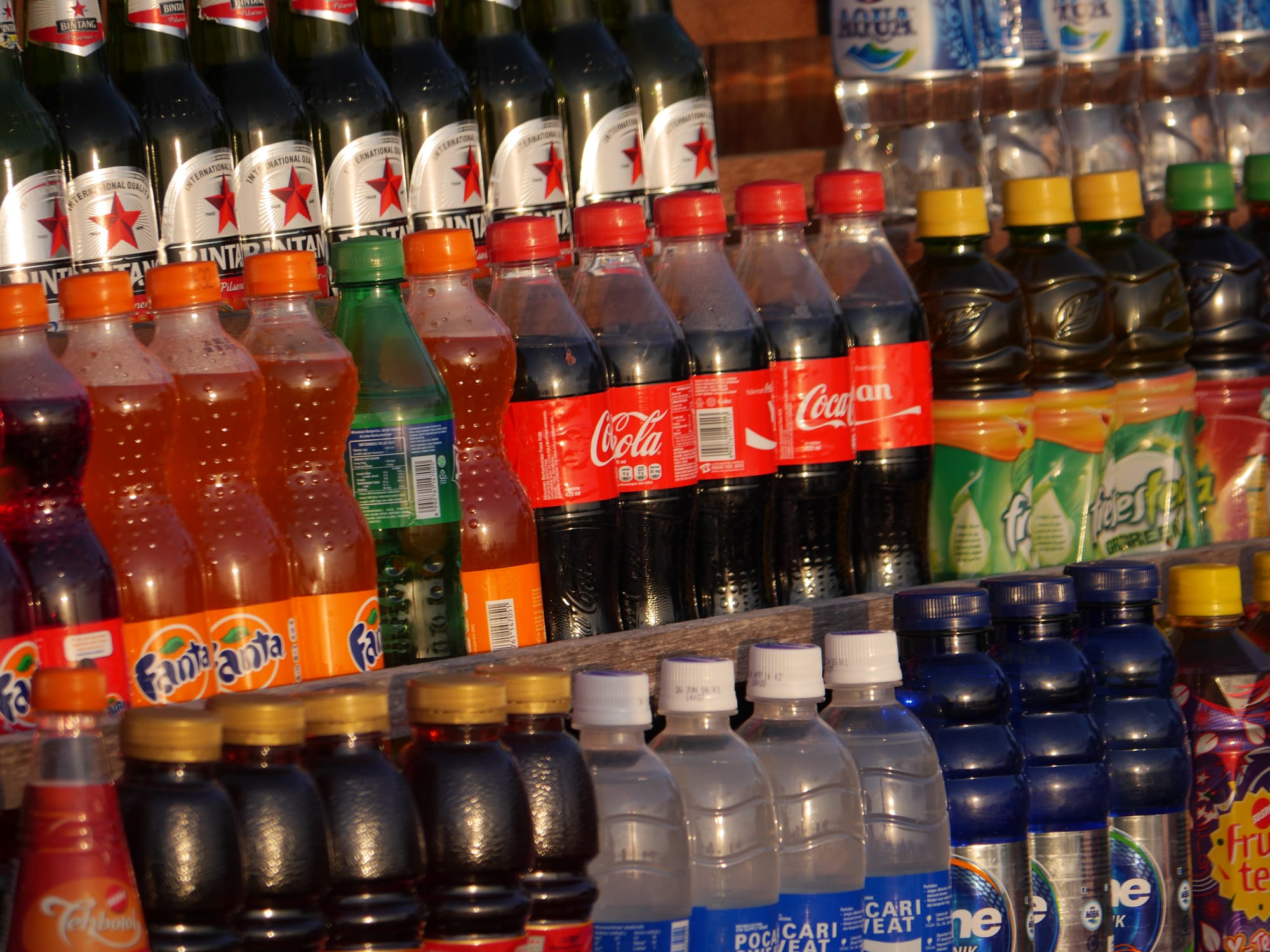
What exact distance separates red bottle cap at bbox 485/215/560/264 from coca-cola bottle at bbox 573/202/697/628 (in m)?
0.05

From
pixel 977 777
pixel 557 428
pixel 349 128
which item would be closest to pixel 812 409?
pixel 557 428

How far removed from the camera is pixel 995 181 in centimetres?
281

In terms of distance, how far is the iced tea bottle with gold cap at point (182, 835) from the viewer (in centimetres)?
123

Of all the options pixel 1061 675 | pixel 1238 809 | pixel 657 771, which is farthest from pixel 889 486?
pixel 657 771

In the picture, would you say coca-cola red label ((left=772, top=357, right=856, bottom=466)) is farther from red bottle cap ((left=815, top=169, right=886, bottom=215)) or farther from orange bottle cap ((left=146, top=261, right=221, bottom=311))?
orange bottle cap ((left=146, top=261, right=221, bottom=311))

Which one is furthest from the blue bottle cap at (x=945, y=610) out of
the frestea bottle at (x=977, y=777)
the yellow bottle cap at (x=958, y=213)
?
the yellow bottle cap at (x=958, y=213)

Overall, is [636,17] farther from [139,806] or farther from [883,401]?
[139,806]

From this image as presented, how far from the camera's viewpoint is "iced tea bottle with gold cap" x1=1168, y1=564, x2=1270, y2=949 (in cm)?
204

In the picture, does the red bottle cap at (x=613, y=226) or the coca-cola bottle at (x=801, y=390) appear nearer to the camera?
the red bottle cap at (x=613, y=226)

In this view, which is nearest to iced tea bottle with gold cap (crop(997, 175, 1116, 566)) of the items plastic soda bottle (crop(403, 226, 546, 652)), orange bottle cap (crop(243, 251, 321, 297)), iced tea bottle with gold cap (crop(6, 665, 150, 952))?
plastic soda bottle (crop(403, 226, 546, 652))

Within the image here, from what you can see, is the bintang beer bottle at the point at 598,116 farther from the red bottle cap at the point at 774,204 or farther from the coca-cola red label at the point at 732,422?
the coca-cola red label at the point at 732,422

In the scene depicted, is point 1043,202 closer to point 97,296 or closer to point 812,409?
point 812,409

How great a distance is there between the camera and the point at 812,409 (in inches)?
79.9

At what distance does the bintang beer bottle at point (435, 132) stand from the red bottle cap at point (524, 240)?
0.24 ft
